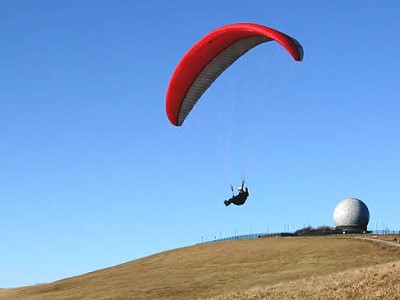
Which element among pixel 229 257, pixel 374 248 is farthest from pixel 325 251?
pixel 229 257

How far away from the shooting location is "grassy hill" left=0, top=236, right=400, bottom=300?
3747 centimetres

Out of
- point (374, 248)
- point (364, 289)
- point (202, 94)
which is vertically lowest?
point (364, 289)

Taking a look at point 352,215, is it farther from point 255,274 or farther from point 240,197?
point 240,197

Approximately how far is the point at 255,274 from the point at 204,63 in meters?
24.7

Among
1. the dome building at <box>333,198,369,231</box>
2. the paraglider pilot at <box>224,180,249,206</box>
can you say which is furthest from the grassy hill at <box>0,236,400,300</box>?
the dome building at <box>333,198,369,231</box>

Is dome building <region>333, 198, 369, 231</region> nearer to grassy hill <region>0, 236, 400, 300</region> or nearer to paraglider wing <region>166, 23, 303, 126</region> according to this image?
grassy hill <region>0, 236, 400, 300</region>

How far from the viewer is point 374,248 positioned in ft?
211

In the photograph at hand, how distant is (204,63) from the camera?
1457 inches

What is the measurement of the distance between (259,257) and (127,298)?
1800 cm

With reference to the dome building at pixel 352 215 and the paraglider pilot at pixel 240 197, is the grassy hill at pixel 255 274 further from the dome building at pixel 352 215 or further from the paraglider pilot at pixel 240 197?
the dome building at pixel 352 215

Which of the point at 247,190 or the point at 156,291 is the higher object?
the point at 247,190

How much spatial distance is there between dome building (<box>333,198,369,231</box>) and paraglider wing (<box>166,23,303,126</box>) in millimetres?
55759

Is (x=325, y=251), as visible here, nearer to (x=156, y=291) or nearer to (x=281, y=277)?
(x=281, y=277)

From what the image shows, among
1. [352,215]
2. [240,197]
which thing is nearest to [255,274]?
[240,197]
